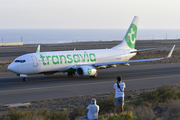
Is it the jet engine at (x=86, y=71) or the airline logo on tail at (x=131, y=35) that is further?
the airline logo on tail at (x=131, y=35)

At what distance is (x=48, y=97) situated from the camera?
803 inches

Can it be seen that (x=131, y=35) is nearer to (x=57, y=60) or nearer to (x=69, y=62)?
(x=69, y=62)

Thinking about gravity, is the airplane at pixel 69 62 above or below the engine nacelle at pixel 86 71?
above

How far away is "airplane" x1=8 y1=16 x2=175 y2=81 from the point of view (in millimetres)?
27797

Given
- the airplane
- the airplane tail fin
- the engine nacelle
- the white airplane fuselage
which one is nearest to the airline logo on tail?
the airplane tail fin

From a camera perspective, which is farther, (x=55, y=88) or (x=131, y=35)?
(x=131, y=35)

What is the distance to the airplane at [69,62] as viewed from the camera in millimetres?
27797

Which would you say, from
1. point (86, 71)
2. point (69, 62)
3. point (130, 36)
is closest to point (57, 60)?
point (69, 62)

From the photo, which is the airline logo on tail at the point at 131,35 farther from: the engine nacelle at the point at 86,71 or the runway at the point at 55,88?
the engine nacelle at the point at 86,71

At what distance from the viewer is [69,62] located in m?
30.7

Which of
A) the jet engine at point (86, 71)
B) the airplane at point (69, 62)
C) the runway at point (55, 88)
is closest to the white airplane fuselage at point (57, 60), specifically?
the airplane at point (69, 62)

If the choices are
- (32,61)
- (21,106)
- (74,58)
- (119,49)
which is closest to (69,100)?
(21,106)

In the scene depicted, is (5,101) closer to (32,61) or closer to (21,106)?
(21,106)

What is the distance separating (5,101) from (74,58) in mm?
13278
